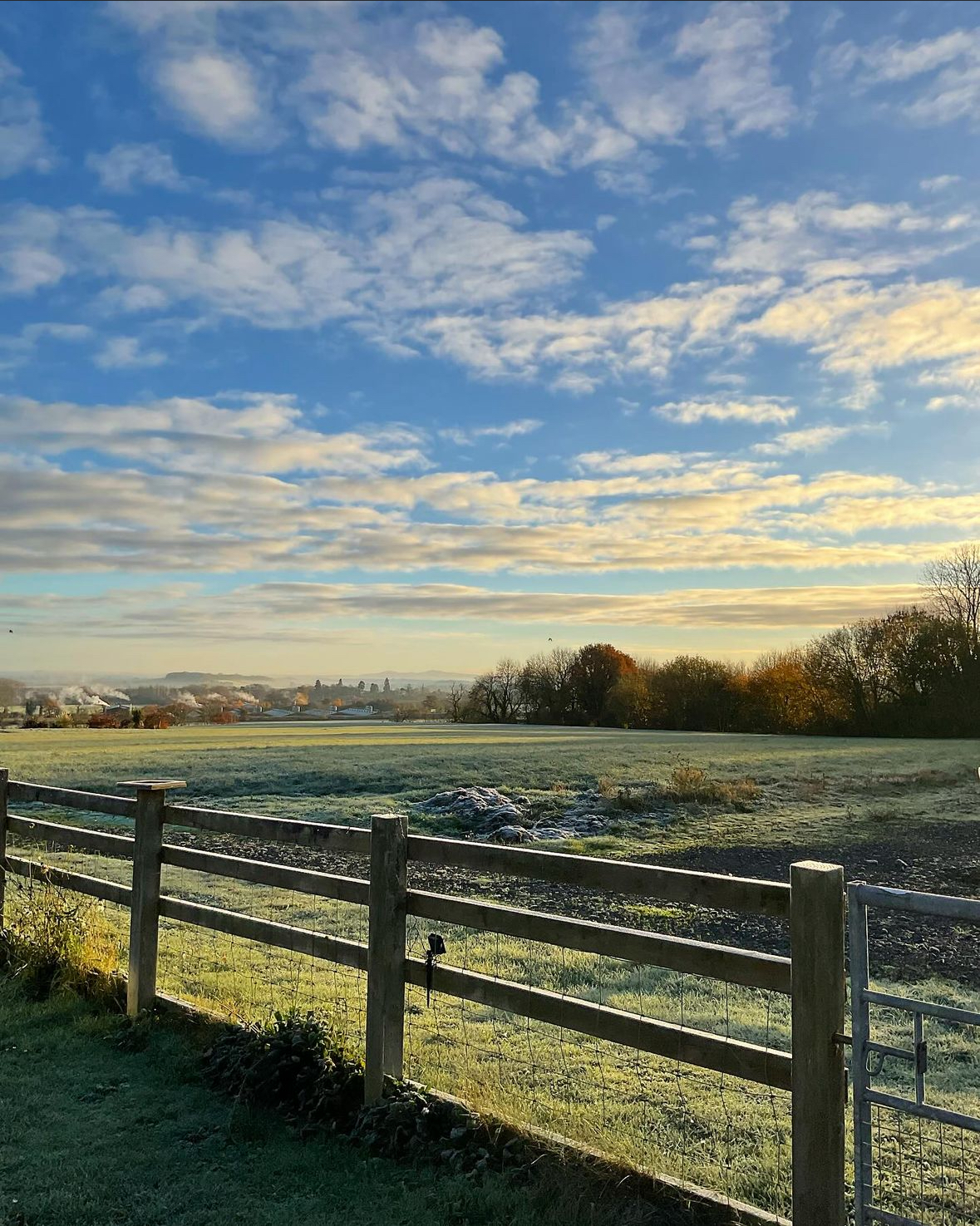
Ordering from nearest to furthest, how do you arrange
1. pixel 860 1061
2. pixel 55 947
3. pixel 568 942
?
pixel 860 1061, pixel 568 942, pixel 55 947

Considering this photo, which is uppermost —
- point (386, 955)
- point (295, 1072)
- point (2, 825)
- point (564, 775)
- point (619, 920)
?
point (2, 825)

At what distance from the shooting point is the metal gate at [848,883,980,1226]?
3.39 metres

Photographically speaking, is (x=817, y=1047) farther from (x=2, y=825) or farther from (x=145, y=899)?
(x=2, y=825)

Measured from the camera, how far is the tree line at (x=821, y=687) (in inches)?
2571

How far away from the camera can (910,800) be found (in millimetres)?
28266

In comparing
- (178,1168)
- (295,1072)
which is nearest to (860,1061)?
(295,1072)

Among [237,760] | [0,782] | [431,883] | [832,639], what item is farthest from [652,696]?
[0,782]

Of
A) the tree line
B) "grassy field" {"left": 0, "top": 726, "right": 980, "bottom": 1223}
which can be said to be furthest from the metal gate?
the tree line

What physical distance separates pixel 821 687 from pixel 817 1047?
72.9 m

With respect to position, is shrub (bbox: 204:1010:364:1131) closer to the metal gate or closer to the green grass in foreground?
the green grass in foreground

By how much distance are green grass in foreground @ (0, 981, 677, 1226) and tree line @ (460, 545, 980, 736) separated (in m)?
66.3

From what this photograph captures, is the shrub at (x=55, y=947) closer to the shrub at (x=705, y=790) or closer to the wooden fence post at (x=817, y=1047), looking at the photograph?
the wooden fence post at (x=817, y=1047)

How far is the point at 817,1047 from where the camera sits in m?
3.62

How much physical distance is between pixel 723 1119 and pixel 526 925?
2.16m
